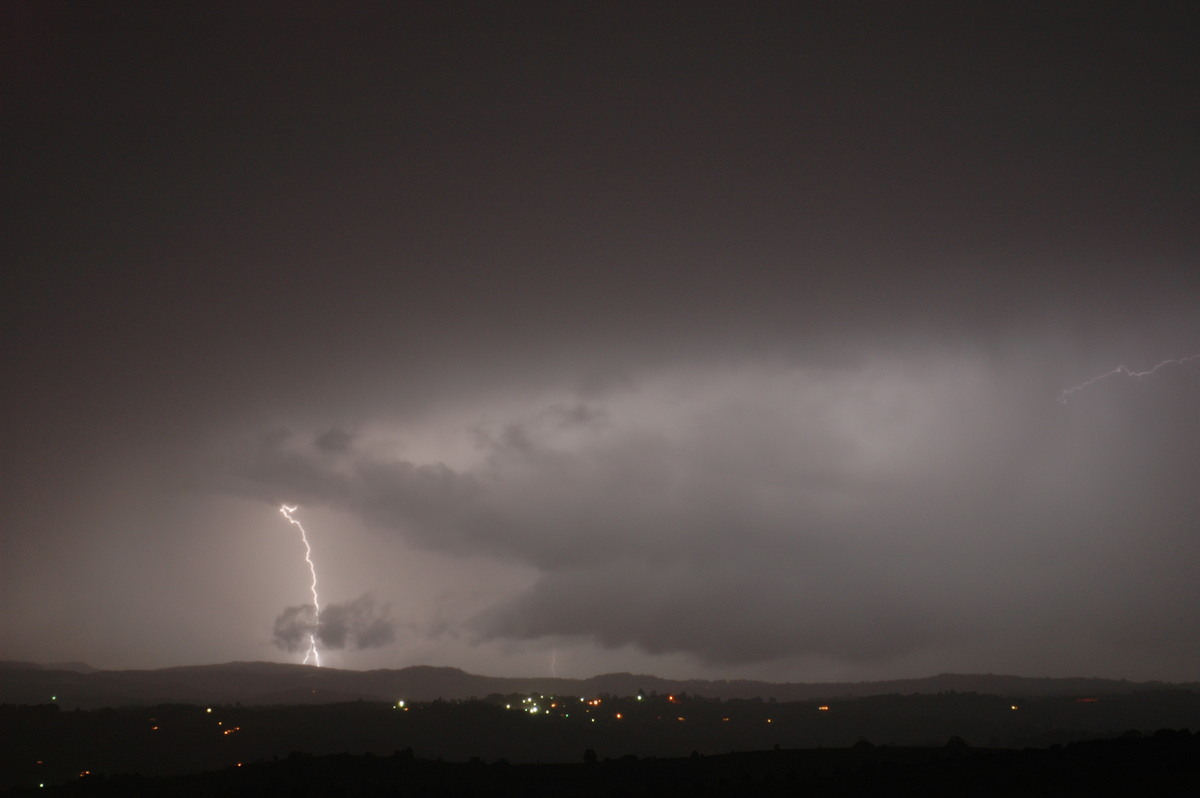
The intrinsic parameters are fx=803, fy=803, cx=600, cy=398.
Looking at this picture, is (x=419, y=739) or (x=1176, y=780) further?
(x=419, y=739)

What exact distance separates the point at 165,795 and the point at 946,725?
415 ft

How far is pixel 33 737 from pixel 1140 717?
161875 mm

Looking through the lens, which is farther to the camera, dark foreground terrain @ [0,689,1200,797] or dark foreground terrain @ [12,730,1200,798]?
dark foreground terrain @ [0,689,1200,797]

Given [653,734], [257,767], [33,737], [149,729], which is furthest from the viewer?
[653,734]

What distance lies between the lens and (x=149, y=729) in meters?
92.1

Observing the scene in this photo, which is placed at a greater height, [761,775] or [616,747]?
[761,775]

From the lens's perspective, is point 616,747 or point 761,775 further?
point 616,747

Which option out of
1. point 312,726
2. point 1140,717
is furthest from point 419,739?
point 1140,717

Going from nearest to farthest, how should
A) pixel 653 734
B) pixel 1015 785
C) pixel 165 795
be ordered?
pixel 1015 785 → pixel 165 795 → pixel 653 734

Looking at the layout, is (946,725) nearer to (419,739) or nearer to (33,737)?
(419,739)

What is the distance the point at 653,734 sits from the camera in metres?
112

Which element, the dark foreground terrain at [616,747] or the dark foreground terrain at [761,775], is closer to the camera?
the dark foreground terrain at [761,775]

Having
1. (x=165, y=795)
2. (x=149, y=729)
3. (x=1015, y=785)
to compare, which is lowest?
(x=149, y=729)

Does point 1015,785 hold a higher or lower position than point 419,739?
higher
